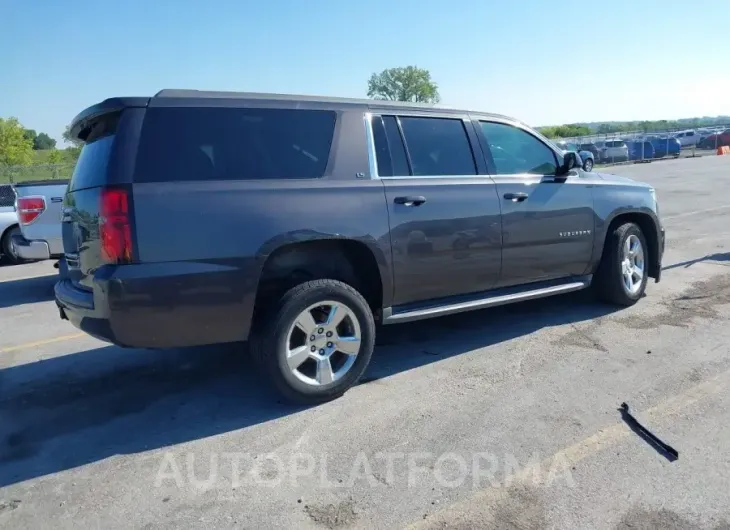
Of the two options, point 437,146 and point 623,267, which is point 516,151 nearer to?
point 437,146

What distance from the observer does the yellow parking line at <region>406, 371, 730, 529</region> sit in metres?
2.93

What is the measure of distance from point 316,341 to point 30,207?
262 inches

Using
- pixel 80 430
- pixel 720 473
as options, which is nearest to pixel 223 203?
pixel 80 430

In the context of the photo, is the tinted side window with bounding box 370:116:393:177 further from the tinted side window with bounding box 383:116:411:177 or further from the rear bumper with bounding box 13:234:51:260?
the rear bumper with bounding box 13:234:51:260

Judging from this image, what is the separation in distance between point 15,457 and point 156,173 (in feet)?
6.05

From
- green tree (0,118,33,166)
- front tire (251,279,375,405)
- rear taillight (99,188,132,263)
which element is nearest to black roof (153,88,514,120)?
rear taillight (99,188,132,263)

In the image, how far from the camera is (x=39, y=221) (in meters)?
9.02

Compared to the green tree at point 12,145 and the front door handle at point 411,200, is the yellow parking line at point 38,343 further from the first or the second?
the green tree at point 12,145

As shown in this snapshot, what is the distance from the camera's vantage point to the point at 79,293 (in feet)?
13.6

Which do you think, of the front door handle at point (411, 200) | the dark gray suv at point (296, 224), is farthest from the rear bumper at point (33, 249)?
the front door handle at point (411, 200)

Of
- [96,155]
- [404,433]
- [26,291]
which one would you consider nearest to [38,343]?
[96,155]

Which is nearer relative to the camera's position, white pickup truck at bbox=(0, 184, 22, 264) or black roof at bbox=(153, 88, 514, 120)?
black roof at bbox=(153, 88, 514, 120)

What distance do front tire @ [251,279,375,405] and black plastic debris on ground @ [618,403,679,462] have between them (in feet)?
5.58

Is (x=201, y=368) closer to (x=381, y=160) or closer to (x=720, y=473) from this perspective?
(x=381, y=160)
